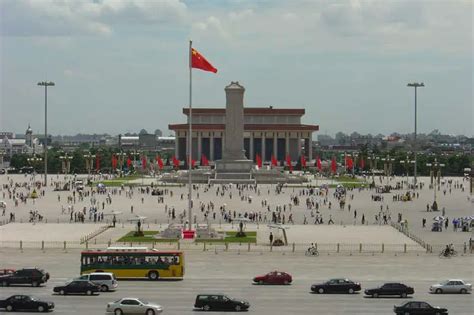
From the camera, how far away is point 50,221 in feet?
188

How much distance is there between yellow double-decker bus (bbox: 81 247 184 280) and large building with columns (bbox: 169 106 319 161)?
12295cm

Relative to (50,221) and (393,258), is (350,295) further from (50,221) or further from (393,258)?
(50,221)

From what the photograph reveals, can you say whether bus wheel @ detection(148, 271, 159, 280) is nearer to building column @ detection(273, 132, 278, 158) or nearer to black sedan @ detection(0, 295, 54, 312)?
black sedan @ detection(0, 295, 54, 312)

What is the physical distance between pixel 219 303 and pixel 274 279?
5456 millimetres

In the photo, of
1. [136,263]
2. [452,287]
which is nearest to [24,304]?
[136,263]

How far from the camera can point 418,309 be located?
83.5 feet

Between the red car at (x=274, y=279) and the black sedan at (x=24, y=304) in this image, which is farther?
the red car at (x=274, y=279)

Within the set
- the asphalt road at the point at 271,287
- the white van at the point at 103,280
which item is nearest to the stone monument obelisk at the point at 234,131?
the asphalt road at the point at 271,287

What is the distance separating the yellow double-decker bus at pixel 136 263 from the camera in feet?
109

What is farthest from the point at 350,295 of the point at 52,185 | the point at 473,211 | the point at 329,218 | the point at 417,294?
the point at 52,185

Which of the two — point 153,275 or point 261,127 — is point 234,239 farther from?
point 261,127

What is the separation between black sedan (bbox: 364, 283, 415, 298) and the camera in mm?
29078

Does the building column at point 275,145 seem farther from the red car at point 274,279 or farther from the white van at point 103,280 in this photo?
the white van at point 103,280

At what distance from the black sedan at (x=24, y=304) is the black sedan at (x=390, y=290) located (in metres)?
10.6
